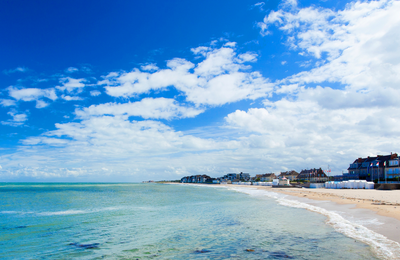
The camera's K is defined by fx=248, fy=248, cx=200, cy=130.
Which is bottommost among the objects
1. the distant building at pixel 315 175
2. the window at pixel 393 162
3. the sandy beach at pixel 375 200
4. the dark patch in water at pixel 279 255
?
the distant building at pixel 315 175

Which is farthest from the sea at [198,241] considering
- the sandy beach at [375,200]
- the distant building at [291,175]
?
the distant building at [291,175]

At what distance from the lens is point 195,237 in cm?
1473

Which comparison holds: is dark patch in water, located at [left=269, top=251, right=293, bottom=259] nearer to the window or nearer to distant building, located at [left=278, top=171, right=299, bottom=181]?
the window

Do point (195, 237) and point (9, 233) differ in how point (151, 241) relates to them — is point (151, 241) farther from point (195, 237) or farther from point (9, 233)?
point (9, 233)

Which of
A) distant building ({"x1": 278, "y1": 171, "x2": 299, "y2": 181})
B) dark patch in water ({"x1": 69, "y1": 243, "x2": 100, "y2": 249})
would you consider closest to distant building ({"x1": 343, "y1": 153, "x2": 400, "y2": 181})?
distant building ({"x1": 278, "y1": 171, "x2": 299, "y2": 181})

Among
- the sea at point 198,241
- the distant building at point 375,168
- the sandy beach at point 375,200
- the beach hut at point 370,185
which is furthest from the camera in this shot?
the distant building at point 375,168

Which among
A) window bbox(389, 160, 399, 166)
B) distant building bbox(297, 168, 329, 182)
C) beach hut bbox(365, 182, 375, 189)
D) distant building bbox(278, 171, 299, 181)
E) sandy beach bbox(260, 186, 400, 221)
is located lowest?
distant building bbox(278, 171, 299, 181)

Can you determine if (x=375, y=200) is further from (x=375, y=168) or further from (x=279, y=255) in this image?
(x=375, y=168)

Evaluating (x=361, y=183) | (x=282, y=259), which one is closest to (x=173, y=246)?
(x=282, y=259)

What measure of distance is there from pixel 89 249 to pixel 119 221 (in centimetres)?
870

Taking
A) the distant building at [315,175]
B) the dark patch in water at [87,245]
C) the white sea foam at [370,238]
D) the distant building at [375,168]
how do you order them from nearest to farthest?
the white sea foam at [370,238] < the dark patch in water at [87,245] < the distant building at [375,168] < the distant building at [315,175]

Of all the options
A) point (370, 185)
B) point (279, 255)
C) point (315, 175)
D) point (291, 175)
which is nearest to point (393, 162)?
point (370, 185)

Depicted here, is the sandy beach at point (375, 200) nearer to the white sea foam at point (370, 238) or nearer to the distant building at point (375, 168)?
the white sea foam at point (370, 238)

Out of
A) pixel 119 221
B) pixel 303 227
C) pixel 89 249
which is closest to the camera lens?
pixel 89 249
